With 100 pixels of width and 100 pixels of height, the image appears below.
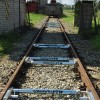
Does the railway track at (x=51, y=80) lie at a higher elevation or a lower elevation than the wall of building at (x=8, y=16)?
lower

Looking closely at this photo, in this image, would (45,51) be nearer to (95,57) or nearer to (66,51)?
(66,51)

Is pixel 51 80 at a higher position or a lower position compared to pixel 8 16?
→ lower

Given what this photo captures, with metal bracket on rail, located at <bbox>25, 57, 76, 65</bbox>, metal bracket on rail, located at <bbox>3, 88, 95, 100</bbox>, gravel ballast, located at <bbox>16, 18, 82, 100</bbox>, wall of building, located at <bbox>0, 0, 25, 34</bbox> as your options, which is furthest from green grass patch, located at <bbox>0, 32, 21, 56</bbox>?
metal bracket on rail, located at <bbox>3, 88, 95, 100</bbox>

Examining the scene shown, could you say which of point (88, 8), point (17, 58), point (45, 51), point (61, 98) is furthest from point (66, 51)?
point (88, 8)

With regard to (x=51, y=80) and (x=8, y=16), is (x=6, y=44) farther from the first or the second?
(x=51, y=80)

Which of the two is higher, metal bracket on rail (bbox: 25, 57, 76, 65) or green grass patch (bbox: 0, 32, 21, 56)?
metal bracket on rail (bbox: 25, 57, 76, 65)

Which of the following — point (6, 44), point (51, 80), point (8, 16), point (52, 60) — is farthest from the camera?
point (8, 16)

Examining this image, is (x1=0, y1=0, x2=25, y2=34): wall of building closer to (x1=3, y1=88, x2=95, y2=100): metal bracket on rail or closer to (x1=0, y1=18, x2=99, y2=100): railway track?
(x1=0, y1=18, x2=99, y2=100): railway track

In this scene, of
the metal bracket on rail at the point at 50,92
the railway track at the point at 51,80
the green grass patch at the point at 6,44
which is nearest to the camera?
the metal bracket on rail at the point at 50,92

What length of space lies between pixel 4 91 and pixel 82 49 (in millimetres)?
7428

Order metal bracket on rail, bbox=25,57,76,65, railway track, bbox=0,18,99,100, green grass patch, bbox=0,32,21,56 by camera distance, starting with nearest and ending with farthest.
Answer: railway track, bbox=0,18,99,100
metal bracket on rail, bbox=25,57,76,65
green grass patch, bbox=0,32,21,56

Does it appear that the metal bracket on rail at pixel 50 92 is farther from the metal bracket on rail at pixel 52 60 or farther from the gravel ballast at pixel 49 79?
the metal bracket on rail at pixel 52 60

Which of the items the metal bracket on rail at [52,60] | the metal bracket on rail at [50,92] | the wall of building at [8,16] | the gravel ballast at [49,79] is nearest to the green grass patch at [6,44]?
the wall of building at [8,16]

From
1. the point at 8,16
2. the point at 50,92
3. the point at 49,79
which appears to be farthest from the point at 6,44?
the point at 50,92
